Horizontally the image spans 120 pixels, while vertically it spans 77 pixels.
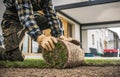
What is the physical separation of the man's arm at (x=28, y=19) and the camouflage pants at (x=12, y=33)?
1.26 feet

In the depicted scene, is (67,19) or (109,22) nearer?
(67,19)

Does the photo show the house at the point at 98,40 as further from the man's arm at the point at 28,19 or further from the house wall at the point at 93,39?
the man's arm at the point at 28,19

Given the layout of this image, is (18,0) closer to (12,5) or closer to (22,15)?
(22,15)

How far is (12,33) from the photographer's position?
1.88 metres

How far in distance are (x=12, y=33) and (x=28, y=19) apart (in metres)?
0.52

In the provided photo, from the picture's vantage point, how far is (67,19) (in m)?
9.86

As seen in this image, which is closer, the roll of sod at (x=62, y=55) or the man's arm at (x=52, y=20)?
the roll of sod at (x=62, y=55)

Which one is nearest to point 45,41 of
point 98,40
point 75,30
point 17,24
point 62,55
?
point 62,55

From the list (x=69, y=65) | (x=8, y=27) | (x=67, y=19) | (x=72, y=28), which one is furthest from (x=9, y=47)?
(x=72, y=28)

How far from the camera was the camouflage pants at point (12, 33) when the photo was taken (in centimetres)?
185

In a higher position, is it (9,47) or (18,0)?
(18,0)

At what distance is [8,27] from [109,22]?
30.6ft

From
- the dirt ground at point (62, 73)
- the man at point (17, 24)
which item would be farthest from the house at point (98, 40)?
the dirt ground at point (62, 73)

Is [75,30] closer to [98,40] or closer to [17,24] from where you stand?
[98,40]
